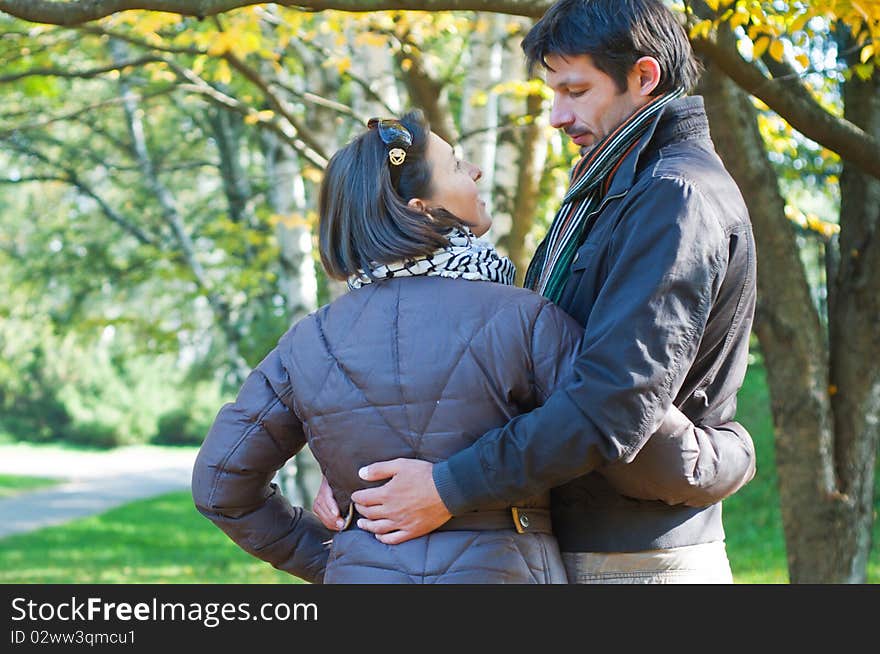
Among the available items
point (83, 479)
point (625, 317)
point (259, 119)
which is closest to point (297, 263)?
point (259, 119)

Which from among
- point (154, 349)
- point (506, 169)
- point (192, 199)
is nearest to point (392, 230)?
point (506, 169)

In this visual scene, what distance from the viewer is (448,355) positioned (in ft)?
6.91

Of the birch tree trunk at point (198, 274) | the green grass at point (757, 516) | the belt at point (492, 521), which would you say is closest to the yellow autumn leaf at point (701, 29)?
the belt at point (492, 521)

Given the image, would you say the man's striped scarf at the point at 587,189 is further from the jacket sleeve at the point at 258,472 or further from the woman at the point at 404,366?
the jacket sleeve at the point at 258,472

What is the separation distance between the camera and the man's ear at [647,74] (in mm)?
2414

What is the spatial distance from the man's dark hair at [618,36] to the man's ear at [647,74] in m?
0.01

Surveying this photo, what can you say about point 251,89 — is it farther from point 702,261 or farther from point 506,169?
point 702,261

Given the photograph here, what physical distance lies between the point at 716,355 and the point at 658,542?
1.29 ft

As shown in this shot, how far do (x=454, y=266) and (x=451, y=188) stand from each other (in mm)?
229

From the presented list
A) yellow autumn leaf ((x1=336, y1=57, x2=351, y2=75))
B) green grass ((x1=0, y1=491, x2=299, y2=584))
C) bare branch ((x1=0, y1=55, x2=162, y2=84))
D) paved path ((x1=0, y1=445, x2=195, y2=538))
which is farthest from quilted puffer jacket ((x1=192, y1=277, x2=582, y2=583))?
paved path ((x1=0, y1=445, x2=195, y2=538))

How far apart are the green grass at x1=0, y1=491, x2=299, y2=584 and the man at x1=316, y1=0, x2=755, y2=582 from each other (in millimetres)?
7242

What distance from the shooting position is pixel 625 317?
204cm

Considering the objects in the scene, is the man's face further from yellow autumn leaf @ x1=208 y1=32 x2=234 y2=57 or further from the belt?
yellow autumn leaf @ x1=208 y1=32 x2=234 y2=57

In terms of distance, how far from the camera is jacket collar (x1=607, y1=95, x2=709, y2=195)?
2.32m
